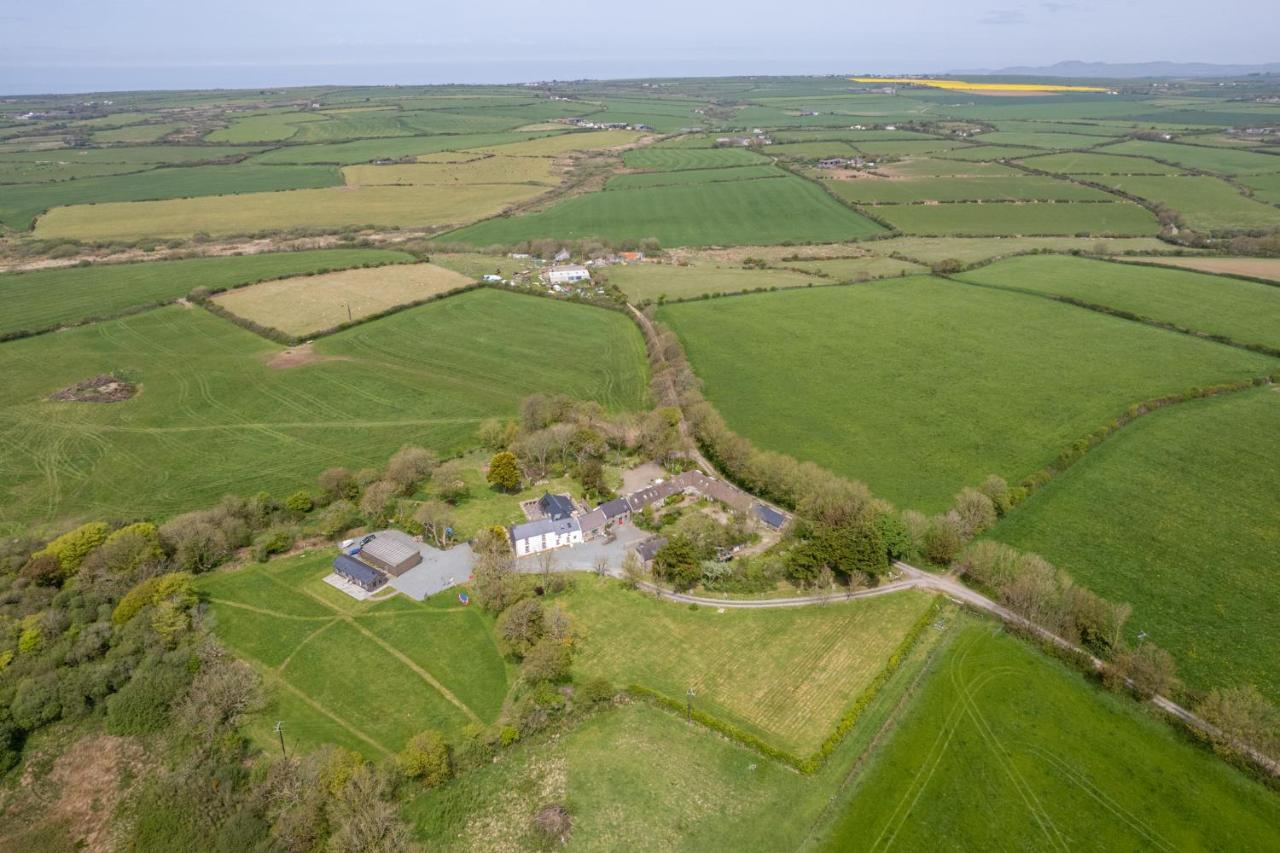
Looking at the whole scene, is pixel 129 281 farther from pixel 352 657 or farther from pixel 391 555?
pixel 352 657

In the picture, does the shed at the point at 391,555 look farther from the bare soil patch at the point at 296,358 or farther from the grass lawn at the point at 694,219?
the grass lawn at the point at 694,219

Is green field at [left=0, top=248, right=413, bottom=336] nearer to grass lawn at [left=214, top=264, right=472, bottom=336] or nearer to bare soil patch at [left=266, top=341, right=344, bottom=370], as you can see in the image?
grass lawn at [left=214, top=264, right=472, bottom=336]

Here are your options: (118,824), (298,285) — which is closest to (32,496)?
(118,824)

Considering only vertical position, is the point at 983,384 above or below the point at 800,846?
above

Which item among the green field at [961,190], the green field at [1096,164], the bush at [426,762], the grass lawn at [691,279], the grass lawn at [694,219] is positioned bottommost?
the bush at [426,762]

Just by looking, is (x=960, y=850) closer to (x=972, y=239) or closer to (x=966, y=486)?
(x=966, y=486)

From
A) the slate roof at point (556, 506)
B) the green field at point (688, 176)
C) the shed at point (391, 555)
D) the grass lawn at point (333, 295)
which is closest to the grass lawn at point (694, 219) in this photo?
the green field at point (688, 176)

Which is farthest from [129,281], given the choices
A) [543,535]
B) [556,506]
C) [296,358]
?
[543,535]
